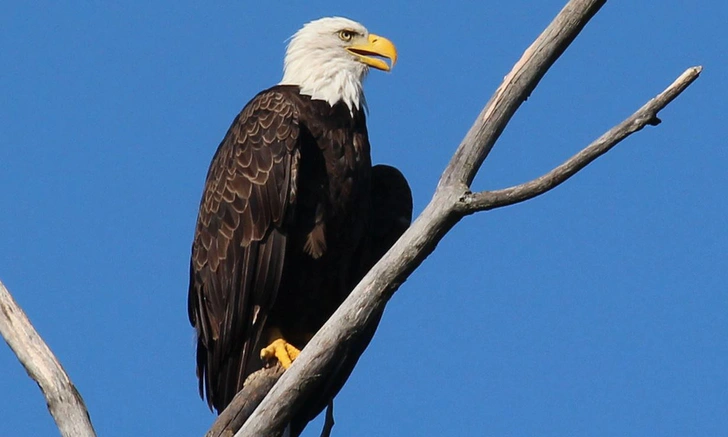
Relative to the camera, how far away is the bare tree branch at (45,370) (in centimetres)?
462

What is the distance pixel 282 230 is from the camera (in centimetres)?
583

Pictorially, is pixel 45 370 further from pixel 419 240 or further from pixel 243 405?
pixel 419 240

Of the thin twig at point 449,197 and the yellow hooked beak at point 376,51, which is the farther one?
the yellow hooked beak at point 376,51

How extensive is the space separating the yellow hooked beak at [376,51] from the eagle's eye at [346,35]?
0.07m

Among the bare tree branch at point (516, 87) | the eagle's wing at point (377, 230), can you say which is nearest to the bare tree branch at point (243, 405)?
the eagle's wing at point (377, 230)

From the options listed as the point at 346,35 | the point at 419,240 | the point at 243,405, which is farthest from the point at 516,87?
the point at 346,35

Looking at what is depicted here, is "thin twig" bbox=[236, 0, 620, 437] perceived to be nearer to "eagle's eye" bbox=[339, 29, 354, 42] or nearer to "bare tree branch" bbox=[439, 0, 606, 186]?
"bare tree branch" bbox=[439, 0, 606, 186]

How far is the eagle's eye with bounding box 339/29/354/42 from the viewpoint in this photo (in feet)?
22.0

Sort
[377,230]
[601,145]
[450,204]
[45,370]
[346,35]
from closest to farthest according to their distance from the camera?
1. [601,145]
2. [450,204]
3. [45,370]
4. [377,230]
5. [346,35]

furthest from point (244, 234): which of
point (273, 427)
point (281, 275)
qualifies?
point (273, 427)

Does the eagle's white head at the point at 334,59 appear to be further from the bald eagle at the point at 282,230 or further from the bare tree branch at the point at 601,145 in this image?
the bare tree branch at the point at 601,145

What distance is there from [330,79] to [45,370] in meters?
2.48

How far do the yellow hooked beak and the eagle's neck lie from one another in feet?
0.21

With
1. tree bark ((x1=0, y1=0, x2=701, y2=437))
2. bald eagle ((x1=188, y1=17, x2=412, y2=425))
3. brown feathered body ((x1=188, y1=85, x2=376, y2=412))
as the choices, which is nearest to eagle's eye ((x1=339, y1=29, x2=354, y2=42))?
bald eagle ((x1=188, y1=17, x2=412, y2=425))
